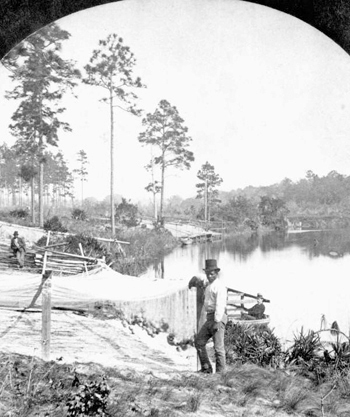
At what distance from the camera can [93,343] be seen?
3.58 m

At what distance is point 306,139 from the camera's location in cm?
343

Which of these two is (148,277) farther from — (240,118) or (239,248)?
(240,118)

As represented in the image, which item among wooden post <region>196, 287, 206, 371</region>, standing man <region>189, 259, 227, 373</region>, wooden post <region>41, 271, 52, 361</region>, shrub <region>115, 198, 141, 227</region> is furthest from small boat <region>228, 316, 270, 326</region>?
wooden post <region>41, 271, 52, 361</region>

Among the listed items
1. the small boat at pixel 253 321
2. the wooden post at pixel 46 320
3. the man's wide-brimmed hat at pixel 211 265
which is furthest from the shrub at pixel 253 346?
the wooden post at pixel 46 320

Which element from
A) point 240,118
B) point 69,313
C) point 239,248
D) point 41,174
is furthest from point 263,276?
point 41,174

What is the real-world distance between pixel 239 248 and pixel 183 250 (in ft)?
1.53

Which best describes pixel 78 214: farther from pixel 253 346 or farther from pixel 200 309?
pixel 253 346

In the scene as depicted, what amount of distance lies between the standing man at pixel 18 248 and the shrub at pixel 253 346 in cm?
187

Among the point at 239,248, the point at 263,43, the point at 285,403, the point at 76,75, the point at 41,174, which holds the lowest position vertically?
the point at 285,403

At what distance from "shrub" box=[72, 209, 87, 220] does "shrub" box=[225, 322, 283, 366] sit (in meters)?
1.53

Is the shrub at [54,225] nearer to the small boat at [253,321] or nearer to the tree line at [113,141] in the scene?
the tree line at [113,141]

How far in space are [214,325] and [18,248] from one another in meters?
1.90

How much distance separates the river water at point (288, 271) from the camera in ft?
11.1

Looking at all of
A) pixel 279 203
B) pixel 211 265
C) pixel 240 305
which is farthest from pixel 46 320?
pixel 279 203
